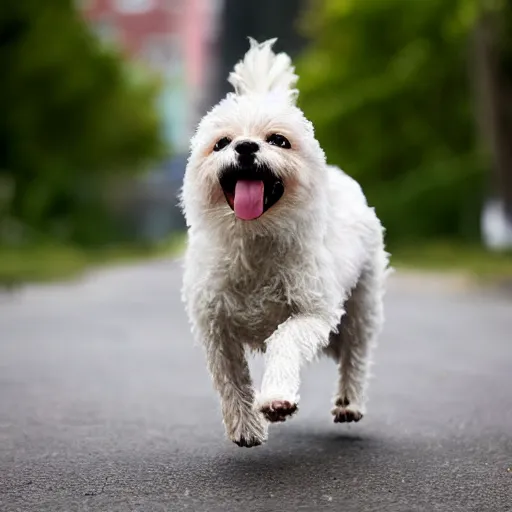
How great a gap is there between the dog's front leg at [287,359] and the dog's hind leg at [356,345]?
1.06m

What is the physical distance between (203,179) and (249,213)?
0.30 metres

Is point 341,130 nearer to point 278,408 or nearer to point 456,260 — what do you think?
point 456,260

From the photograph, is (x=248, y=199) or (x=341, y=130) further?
(x=341, y=130)

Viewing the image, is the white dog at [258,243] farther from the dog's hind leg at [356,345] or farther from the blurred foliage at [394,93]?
the blurred foliage at [394,93]

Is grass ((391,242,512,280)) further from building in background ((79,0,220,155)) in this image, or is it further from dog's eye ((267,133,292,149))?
building in background ((79,0,220,155))

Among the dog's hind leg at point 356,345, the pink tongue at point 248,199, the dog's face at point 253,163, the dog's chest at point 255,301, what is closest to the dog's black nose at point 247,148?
the dog's face at point 253,163

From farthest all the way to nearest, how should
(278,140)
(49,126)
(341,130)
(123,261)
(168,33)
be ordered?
(168,33) → (49,126) → (341,130) → (123,261) → (278,140)

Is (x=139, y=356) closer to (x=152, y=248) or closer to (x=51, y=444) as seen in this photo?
(x=51, y=444)

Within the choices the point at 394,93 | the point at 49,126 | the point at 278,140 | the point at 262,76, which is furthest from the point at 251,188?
the point at 49,126

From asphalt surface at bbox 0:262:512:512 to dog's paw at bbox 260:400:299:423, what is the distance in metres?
0.34

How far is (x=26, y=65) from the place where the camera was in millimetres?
35812

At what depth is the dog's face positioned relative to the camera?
5.80 metres

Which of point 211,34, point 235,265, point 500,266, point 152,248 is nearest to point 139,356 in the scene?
point 235,265

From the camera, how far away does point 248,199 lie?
582 cm
